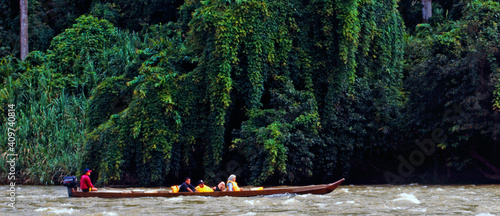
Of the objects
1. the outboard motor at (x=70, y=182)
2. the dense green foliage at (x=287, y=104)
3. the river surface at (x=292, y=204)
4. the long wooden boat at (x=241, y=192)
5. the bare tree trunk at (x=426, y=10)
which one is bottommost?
the river surface at (x=292, y=204)

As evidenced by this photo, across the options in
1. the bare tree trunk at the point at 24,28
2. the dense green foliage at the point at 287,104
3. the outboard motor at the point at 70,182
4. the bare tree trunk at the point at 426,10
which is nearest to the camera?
the outboard motor at the point at 70,182

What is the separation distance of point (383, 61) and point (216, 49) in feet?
21.7

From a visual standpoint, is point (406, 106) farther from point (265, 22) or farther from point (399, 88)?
point (265, 22)

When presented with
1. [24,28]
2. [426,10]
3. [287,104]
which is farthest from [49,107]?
[426,10]

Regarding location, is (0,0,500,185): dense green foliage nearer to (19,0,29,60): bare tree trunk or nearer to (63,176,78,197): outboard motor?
(63,176,78,197): outboard motor

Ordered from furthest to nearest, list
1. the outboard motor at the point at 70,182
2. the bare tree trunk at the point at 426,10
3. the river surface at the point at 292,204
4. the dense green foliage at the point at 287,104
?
the bare tree trunk at the point at 426,10, the dense green foliage at the point at 287,104, the outboard motor at the point at 70,182, the river surface at the point at 292,204

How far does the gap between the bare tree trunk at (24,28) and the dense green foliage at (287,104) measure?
30.6ft

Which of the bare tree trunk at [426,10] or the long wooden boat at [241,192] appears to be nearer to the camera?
the long wooden boat at [241,192]

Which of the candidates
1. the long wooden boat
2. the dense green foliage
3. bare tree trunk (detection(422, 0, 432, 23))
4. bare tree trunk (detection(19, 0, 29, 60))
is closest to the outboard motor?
the long wooden boat

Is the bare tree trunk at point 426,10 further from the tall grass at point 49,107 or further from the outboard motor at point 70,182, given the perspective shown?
the outboard motor at point 70,182

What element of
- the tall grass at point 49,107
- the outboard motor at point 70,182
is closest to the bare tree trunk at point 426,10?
the tall grass at point 49,107

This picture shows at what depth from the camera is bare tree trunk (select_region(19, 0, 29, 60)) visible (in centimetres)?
3156

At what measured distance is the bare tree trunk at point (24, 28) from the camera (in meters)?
31.6

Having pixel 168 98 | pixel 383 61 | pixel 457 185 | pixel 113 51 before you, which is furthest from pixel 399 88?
pixel 113 51
